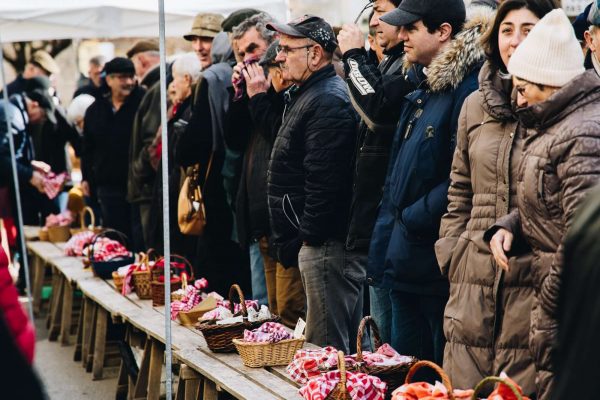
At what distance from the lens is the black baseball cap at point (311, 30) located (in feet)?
19.6

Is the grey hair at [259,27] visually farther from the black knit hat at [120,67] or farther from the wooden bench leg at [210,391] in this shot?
the black knit hat at [120,67]

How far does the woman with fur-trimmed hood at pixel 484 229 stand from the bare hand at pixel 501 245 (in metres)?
0.09

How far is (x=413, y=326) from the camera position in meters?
4.86

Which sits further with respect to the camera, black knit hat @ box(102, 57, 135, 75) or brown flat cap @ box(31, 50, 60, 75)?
brown flat cap @ box(31, 50, 60, 75)

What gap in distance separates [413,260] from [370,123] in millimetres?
809

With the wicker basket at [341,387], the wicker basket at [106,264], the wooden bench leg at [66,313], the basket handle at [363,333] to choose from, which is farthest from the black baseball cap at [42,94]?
the wicker basket at [341,387]

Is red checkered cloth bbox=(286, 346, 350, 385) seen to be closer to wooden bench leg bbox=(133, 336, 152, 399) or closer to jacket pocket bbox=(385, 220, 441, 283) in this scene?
jacket pocket bbox=(385, 220, 441, 283)

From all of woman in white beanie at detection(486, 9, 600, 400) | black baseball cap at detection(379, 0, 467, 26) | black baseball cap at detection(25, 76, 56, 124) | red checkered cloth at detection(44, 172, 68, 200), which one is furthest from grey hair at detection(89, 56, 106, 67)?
woman in white beanie at detection(486, 9, 600, 400)

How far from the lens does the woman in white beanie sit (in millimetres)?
3488

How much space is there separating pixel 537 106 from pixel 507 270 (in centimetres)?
56

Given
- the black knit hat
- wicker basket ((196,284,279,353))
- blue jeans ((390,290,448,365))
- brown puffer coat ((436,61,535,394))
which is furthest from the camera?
the black knit hat

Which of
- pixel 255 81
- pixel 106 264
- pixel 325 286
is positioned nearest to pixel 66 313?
pixel 106 264

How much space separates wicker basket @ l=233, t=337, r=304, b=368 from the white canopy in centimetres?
516

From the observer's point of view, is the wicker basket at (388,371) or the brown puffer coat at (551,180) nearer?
the brown puffer coat at (551,180)
